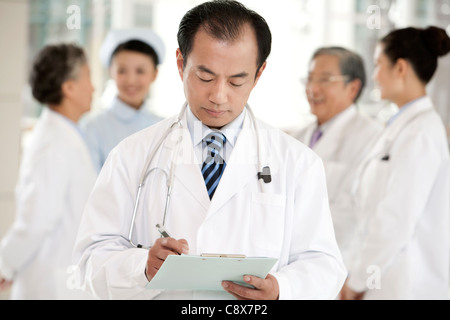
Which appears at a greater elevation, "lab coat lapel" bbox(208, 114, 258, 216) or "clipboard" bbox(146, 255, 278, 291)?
"lab coat lapel" bbox(208, 114, 258, 216)

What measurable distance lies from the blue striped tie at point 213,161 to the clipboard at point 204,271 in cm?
19

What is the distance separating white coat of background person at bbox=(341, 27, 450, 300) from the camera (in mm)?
1703

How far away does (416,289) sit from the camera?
176cm

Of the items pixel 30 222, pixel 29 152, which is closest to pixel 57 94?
pixel 29 152

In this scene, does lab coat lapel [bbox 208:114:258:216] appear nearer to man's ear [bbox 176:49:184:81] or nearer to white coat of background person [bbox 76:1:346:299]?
white coat of background person [bbox 76:1:346:299]

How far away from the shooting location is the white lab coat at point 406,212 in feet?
5.58

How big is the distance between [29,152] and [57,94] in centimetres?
19

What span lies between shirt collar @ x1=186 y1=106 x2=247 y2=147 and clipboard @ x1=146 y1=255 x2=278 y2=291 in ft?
0.94

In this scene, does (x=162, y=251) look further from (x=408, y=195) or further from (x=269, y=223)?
(x=408, y=195)

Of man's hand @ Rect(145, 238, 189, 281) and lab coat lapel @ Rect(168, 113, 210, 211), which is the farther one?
lab coat lapel @ Rect(168, 113, 210, 211)

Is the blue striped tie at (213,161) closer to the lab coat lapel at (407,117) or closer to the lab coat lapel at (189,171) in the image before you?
the lab coat lapel at (189,171)

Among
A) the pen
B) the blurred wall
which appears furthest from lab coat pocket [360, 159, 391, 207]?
the blurred wall

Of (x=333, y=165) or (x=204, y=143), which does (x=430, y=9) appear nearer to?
(x=333, y=165)

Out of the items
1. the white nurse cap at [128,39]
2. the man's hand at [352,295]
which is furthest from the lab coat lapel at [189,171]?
the man's hand at [352,295]
